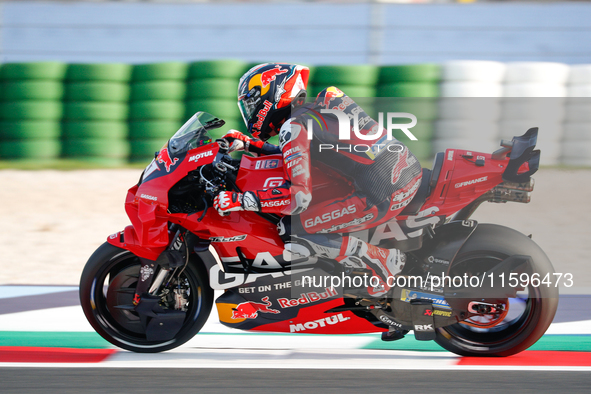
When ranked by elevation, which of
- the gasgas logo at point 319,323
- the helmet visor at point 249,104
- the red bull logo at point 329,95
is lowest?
the gasgas logo at point 319,323

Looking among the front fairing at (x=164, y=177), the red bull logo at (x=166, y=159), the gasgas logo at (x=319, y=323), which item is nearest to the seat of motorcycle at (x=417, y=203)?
the gasgas logo at (x=319, y=323)

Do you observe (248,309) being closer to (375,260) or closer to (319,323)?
(319,323)

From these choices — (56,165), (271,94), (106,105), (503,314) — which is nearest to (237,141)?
(271,94)

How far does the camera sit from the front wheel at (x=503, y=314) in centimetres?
354

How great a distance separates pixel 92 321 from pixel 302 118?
1.61 m

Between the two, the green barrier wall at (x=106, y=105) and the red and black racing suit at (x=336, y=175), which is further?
the green barrier wall at (x=106, y=105)

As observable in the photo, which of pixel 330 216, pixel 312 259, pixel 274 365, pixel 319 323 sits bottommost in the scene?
pixel 274 365

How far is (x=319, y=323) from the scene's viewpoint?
3594 millimetres

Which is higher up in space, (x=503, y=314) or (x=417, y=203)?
(x=417, y=203)

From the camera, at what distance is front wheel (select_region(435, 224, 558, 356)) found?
11.6ft

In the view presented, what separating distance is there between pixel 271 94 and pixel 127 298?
1374 millimetres

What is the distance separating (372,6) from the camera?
11469mm

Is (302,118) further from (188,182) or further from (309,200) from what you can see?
(188,182)

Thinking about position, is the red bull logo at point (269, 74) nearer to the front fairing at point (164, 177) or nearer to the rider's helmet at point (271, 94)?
the rider's helmet at point (271, 94)
